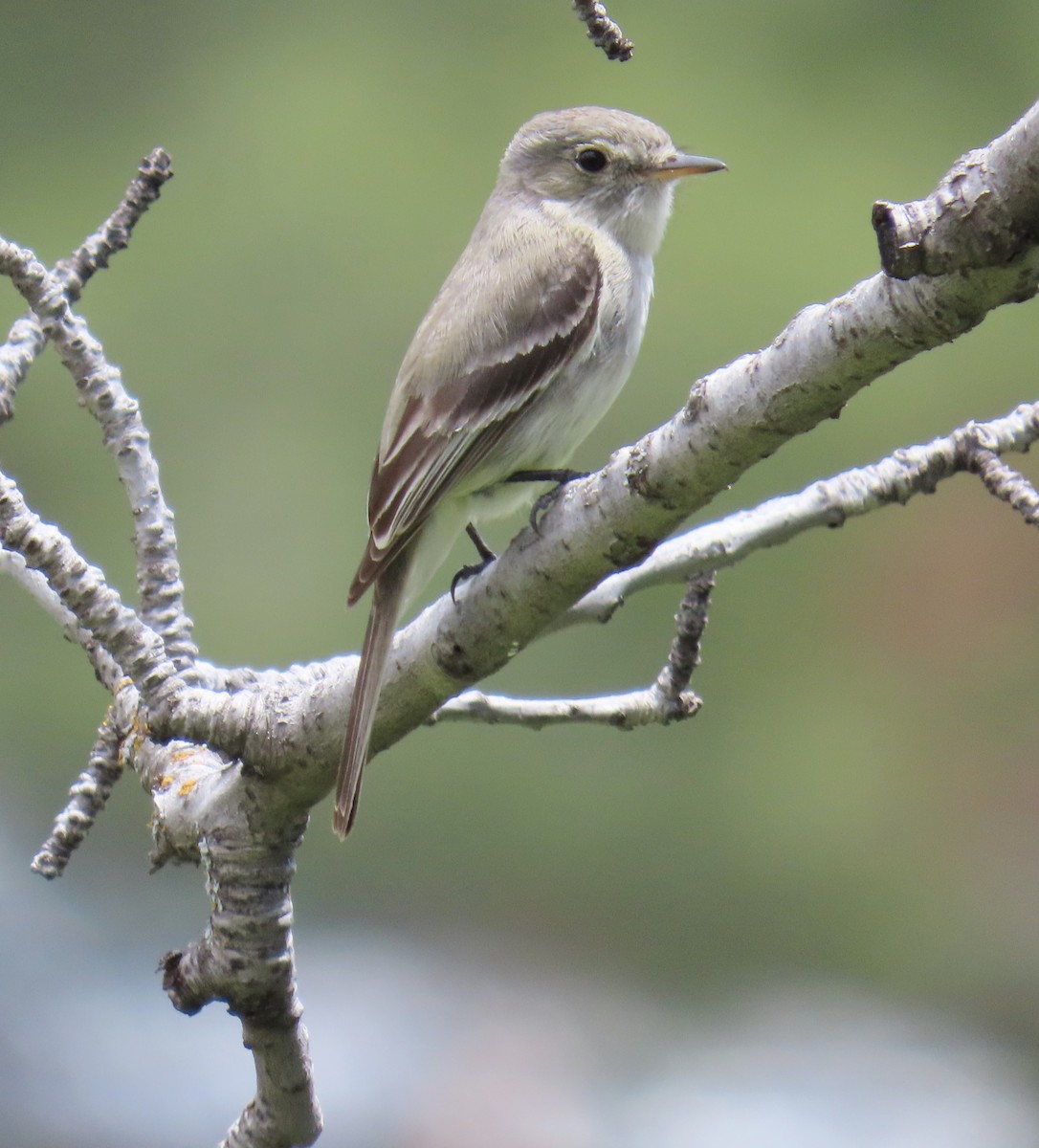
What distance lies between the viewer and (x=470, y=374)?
6.86 feet

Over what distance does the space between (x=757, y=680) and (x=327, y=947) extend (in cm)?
163

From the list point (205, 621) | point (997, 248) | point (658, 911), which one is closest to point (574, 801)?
point (658, 911)

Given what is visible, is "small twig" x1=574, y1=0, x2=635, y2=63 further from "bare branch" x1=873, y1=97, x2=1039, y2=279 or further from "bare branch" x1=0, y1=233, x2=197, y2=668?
"bare branch" x1=0, y1=233, x2=197, y2=668

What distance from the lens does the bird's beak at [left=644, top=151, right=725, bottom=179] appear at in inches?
95.7

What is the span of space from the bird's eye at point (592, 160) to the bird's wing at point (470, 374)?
13.2 inches

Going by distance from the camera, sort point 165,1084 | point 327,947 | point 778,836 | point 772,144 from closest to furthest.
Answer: point 165,1084 < point 327,947 < point 778,836 < point 772,144

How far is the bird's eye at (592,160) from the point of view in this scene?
8.34 ft

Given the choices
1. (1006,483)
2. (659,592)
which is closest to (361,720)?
(1006,483)

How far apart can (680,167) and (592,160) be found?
16 cm

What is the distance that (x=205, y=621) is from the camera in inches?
190

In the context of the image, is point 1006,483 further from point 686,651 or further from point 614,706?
point 614,706

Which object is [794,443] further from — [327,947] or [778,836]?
[327,947]

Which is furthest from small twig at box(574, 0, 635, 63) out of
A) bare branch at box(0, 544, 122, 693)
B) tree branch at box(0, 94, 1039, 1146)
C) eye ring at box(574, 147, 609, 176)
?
eye ring at box(574, 147, 609, 176)

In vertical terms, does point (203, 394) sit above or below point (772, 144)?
below
